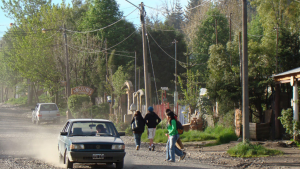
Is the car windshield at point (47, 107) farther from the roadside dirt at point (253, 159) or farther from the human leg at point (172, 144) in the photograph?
the human leg at point (172, 144)

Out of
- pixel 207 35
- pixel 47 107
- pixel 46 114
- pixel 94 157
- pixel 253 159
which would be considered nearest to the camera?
pixel 94 157

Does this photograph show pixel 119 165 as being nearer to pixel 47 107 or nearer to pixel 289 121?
pixel 289 121

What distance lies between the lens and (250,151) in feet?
40.7

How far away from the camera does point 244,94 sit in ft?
43.0

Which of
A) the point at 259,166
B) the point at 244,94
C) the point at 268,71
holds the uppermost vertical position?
the point at 268,71

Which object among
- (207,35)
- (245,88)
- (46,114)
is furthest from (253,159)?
(207,35)

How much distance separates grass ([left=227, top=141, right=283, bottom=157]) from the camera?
12.3 meters

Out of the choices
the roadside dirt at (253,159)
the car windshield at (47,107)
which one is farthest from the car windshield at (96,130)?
the car windshield at (47,107)

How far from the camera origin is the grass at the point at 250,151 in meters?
12.3

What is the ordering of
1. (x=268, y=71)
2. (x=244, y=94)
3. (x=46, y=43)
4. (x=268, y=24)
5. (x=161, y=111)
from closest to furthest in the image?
(x=244, y=94) → (x=268, y=71) → (x=161, y=111) → (x=268, y=24) → (x=46, y=43)

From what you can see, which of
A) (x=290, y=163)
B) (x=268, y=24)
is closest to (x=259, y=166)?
(x=290, y=163)

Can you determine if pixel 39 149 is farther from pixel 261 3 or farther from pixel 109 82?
pixel 261 3

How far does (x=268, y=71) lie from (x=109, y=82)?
56.9 feet

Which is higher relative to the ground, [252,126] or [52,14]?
[52,14]
